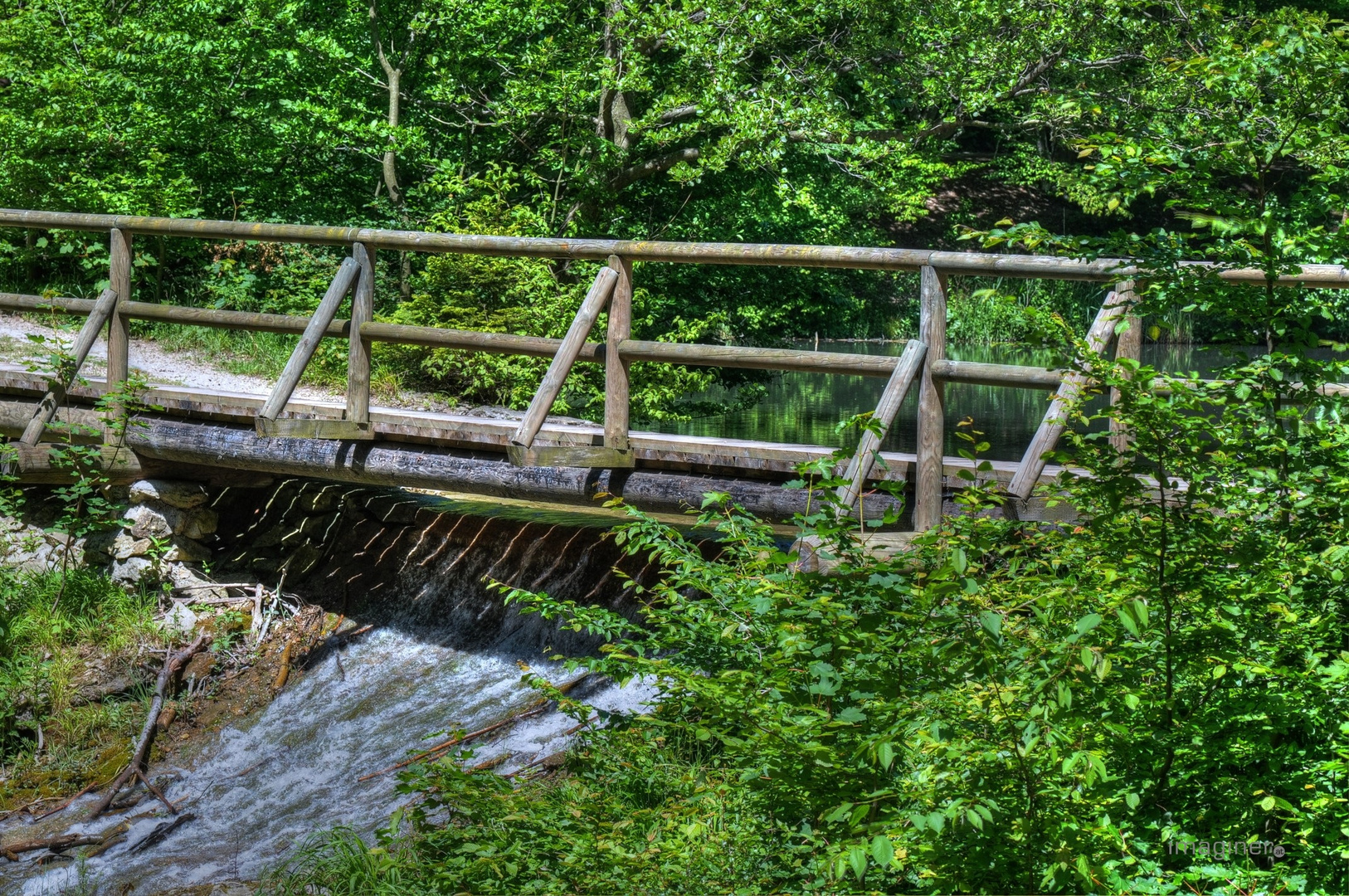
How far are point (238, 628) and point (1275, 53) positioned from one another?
625 cm

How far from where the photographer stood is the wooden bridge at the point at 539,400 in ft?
16.1

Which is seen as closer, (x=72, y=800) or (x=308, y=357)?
(x=72, y=800)

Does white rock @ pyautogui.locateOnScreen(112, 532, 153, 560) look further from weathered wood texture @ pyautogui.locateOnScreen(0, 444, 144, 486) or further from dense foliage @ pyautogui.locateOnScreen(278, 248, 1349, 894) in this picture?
dense foliage @ pyautogui.locateOnScreen(278, 248, 1349, 894)

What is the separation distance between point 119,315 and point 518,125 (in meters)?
6.93

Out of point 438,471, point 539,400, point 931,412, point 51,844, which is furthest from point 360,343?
point 931,412

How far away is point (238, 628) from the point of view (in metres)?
7.22

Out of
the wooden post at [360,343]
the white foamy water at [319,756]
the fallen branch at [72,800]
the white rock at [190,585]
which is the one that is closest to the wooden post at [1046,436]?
the white foamy water at [319,756]

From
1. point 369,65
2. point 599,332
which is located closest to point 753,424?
point 599,332

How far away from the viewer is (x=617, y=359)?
5.61 m

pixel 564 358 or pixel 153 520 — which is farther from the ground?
pixel 564 358

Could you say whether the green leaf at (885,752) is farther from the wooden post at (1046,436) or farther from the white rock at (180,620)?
the white rock at (180,620)

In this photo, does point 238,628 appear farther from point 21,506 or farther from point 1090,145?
point 1090,145

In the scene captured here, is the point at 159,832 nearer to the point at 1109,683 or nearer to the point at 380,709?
the point at 380,709

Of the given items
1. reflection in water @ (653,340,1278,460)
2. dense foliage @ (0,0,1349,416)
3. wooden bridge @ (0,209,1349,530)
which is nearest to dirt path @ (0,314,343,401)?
dense foliage @ (0,0,1349,416)
